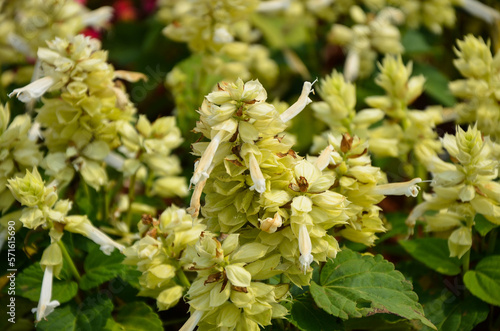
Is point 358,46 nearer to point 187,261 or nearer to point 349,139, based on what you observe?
point 349,139

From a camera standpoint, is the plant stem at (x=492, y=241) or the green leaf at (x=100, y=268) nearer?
Result: the green leaf at (x=100, y=268)

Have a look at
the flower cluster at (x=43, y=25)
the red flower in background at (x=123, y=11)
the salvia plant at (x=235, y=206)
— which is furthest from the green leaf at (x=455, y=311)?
the red flower in background at (x=123, y=11)

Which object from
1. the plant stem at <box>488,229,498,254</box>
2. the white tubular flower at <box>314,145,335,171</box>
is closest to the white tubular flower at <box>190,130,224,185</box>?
the white tubular flower at <box>314,145,335,171</box>

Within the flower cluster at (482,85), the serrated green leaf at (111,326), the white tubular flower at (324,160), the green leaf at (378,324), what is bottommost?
the green leaf at (378,324)

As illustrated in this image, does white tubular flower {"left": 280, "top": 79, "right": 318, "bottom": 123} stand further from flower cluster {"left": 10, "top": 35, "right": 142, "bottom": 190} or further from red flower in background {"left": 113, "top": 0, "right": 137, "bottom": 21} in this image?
red flower in background {"left": 113, "top": 0, "right": 137, "bottom": 21}

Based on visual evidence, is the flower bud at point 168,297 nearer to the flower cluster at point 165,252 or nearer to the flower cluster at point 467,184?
the flower cluster at point 165,252
